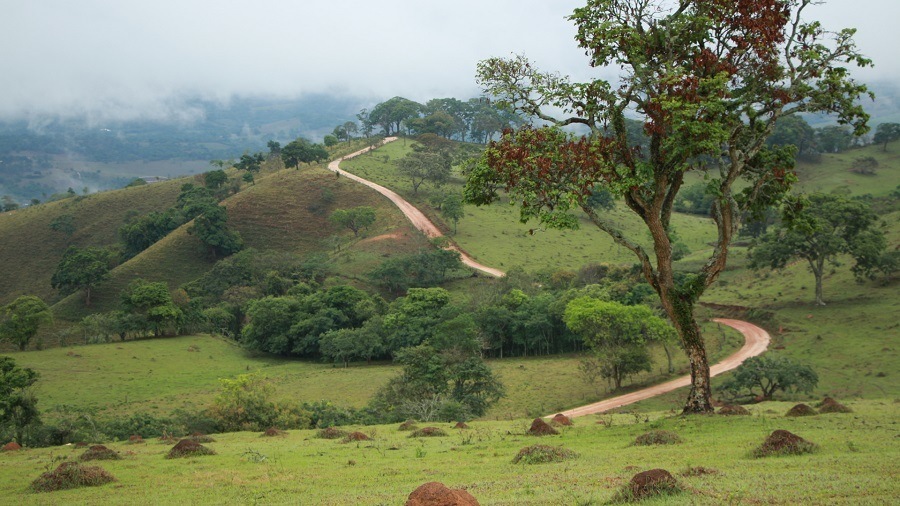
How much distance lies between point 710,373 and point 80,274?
78084 mm

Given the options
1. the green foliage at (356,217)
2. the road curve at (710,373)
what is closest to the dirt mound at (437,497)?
the road curve at (710,373)

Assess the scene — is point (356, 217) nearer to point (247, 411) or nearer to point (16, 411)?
point (16, 411)

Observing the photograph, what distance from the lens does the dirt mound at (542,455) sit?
15.1 meters

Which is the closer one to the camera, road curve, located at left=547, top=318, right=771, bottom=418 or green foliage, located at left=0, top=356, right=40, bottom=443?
green foliage, located at left=0, top=356, right=40, bottom=443

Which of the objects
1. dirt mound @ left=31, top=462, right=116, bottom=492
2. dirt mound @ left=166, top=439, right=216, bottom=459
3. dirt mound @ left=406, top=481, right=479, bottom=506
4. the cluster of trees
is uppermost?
the cluster of trees

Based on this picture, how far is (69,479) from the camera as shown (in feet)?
48.6

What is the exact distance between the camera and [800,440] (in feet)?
43.7

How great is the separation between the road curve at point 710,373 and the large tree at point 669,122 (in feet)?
52.5

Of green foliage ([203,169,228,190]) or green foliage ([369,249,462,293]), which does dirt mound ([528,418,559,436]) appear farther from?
green foliage ([203,169,228,190])

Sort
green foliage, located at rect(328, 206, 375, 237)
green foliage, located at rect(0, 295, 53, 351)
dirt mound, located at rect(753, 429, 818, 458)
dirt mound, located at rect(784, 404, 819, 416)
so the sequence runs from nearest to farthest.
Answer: dirt mound, located at rect(753, 429, 818, 458) < dirt mound, located at rect(784, 404, 819, 416) < green foliage, located at rect(0, 295, 53, 351) < green foliage, located at rect(328, 206, 375, 237)

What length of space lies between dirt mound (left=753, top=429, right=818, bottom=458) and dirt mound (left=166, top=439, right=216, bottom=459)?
615 inches

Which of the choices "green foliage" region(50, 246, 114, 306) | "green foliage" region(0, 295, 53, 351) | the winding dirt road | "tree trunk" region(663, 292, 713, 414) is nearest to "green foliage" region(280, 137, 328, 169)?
"green foliage" region(50, 246, 114, 306)

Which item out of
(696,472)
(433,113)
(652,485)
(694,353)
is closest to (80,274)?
(694,353)

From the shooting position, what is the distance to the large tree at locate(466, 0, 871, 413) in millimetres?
19031
